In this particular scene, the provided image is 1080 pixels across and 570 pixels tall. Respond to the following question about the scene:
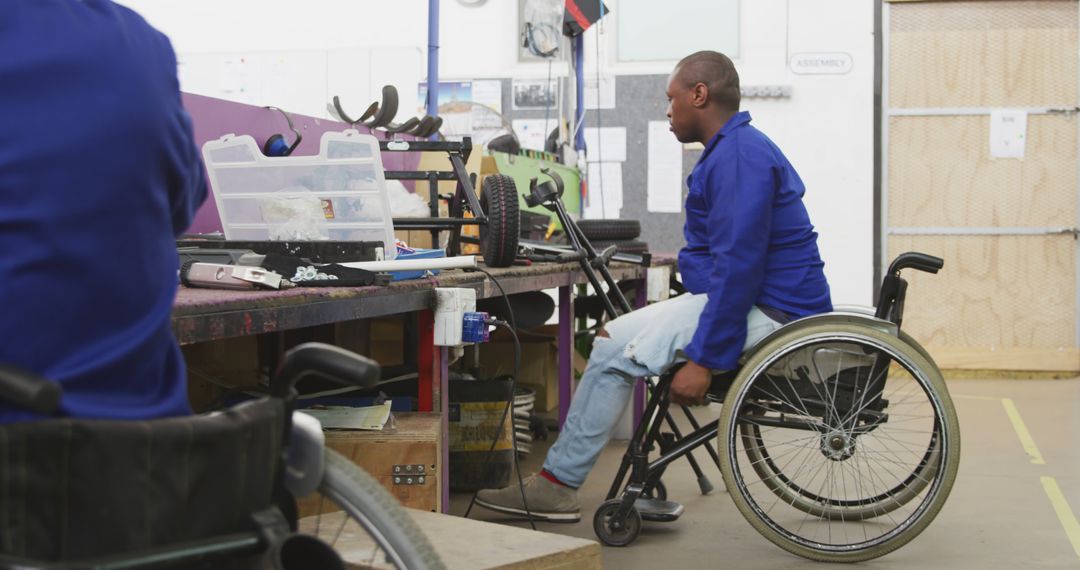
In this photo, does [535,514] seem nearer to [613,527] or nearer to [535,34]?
[613,527]

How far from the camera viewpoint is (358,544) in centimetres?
155

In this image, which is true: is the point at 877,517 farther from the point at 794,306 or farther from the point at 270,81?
the point at 270,81

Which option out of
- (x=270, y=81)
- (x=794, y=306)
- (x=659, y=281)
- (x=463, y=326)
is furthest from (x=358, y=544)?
(x=270, y=81)

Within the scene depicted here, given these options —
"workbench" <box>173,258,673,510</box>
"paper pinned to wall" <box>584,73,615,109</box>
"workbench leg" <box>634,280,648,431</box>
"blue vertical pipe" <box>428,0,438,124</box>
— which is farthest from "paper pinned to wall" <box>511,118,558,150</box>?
"workbench" <box>173,258,673,510</box>

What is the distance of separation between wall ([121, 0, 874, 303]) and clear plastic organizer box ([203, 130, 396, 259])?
3.65 metres

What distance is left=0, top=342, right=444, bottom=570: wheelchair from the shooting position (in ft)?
2.82

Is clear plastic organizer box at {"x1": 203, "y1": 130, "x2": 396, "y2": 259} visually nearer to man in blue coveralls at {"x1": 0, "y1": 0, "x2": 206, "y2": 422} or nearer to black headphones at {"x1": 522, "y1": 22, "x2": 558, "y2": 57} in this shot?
man in blue coveralls at {"x1": 0, "y1": 0, "x2": 206, "y2": 422}

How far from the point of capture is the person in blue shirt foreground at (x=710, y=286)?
2.35 m

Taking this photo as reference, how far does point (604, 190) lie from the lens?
6.09m

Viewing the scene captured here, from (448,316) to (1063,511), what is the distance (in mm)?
1768

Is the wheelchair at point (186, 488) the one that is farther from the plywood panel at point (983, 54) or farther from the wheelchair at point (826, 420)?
the plywood panel at point (983, 54)

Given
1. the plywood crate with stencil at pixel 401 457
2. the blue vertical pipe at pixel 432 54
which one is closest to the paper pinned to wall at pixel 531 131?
the blue vertical pipe at pixel 432 54

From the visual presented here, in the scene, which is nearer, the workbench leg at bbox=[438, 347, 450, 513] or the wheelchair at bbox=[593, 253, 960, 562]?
the workbench leg at bbox=[438, 347, 450, 513]

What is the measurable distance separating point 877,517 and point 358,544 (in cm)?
146
